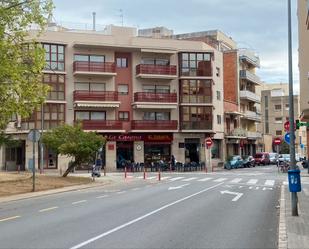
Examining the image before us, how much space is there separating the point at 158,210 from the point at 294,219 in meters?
4.75

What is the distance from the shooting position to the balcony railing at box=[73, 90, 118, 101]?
195 feet

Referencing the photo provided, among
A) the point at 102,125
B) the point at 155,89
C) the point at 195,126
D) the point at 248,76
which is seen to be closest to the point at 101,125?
the point at 102,125

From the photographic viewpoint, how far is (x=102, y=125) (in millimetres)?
60125

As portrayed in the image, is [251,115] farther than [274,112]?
No

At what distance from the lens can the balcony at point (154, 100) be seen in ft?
203

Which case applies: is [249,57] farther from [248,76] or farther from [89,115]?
[89,115]

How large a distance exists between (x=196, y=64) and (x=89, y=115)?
48.0 feet

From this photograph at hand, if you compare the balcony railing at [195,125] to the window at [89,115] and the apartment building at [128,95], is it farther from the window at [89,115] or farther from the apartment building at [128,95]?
the window at [89,115]

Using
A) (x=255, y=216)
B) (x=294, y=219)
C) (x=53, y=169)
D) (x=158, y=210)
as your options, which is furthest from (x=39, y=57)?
(x=53, y=169)

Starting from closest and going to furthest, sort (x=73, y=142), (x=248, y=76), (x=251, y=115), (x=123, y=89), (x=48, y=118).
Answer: (x=73, y=142)
(x=48, y=118)
(x=123, y=89)
(x=248, y=76)
(x=251, y=115)

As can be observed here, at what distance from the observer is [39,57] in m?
23.2

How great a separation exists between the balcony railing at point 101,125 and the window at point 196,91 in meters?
8.93

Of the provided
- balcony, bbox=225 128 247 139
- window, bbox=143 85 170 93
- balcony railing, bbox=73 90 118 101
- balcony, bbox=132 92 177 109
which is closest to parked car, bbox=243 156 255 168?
balcony, bbox=225 128 247 139

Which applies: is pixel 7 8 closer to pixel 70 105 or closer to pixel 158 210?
pixel 158 210
